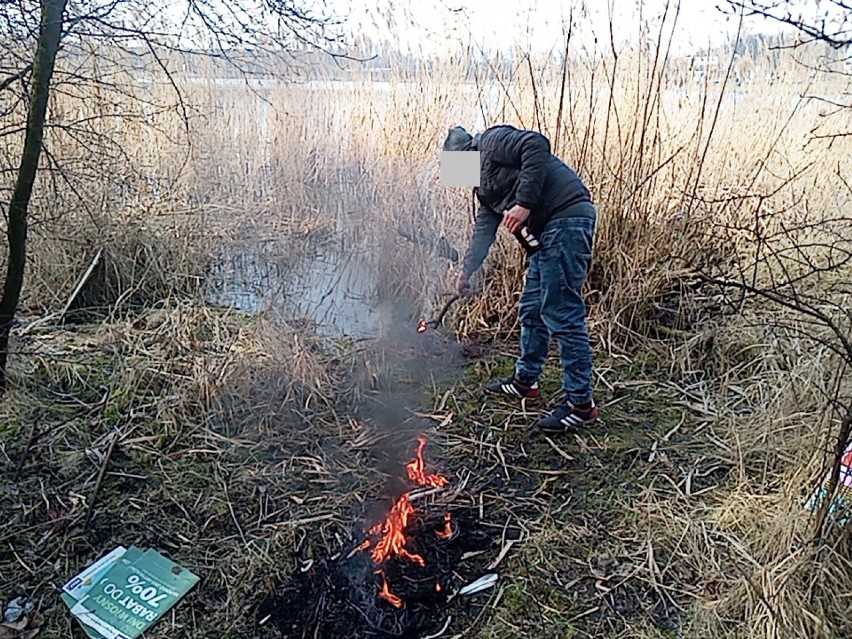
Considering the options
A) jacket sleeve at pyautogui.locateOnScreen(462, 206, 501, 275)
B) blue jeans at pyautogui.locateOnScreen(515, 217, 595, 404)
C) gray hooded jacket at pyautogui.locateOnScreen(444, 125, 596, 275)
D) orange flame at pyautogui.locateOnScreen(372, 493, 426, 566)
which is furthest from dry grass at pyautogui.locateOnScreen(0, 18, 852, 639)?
gray hooded jacket at pyautogui.locateOnScreen(444, 125, 596, 275)

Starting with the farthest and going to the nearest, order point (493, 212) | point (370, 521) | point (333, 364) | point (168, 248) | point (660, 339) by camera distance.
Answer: point (168, 248) < point (660, 339) < point (333, 364) < point (493, 212) < point (370, 521)

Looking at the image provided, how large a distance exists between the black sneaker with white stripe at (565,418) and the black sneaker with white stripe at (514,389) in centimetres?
26

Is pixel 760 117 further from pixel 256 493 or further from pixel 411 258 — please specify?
pixel 256 493

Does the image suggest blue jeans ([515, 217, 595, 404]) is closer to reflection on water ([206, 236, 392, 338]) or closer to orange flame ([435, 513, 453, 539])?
orange flame ([435, 513, 453, 539])

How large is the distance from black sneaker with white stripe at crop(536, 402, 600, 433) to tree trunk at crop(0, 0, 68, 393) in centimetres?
222

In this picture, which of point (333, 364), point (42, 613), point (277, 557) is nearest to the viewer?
point (42, 613)

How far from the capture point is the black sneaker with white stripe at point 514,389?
313 cm

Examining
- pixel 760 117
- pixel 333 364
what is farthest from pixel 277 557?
pixel 760 117

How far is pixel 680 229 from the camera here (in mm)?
3662

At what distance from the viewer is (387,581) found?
204 cm

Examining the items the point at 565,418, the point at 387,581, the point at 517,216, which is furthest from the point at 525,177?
the point at 387,581

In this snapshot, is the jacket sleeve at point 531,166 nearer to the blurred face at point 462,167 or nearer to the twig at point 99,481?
the blurred face at point 462,167

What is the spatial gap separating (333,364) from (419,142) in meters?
2.31

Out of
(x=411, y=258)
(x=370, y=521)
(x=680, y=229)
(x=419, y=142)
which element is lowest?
(x=370, y=521)
